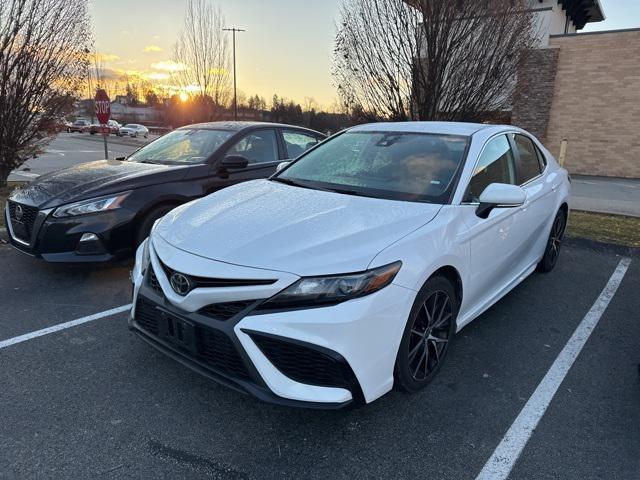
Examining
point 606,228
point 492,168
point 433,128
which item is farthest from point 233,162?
point 606,228

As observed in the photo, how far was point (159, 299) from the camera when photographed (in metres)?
2.49

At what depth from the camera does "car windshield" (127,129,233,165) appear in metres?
5.18

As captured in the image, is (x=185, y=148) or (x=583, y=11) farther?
(x=583, y=11)

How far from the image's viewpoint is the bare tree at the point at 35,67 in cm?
827

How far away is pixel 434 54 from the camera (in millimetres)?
8094

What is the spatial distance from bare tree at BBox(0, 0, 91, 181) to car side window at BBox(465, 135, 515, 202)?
28.3 ft

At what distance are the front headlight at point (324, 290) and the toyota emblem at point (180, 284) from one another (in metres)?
0.46

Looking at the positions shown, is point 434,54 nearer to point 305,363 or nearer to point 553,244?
point 553,244

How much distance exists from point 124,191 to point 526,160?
3.70 m

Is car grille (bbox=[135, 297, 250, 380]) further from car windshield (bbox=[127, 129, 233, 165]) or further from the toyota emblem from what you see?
car windshield (bbox=[127, 129, 233, 165])

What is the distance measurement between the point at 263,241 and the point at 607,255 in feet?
17.2

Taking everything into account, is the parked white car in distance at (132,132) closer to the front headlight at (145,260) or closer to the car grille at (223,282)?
the front headlight at (145,260)

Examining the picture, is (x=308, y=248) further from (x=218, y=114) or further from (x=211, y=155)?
(x=218, y=114)

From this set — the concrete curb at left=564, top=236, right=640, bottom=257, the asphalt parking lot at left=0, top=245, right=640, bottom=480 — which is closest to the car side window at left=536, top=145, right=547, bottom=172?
the asphalt parking lot at left=0, top=245, right=640, bottom=480
